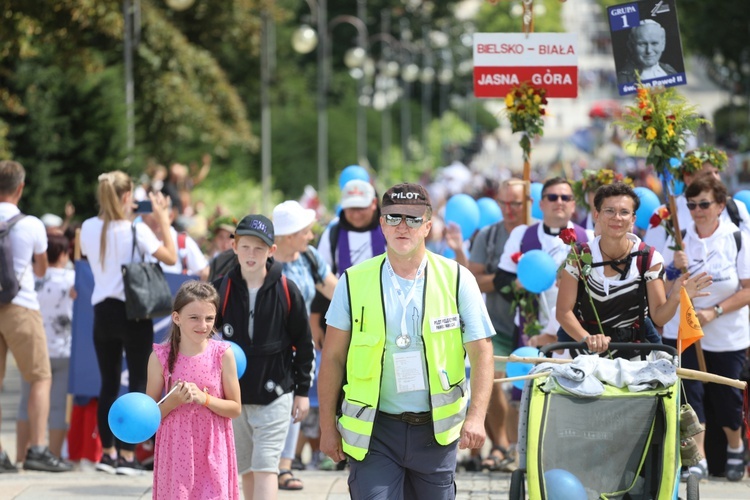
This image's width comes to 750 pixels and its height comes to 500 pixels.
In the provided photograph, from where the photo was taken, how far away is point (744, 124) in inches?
2361

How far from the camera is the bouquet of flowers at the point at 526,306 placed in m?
9.81

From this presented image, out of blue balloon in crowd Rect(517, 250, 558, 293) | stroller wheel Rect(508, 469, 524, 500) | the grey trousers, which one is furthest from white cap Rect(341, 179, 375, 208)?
the grey trousers

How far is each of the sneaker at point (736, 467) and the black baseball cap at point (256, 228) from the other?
12.4ft

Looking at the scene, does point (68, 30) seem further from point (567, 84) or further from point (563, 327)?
point (563, 327)

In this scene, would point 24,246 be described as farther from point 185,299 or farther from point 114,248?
point 185,299

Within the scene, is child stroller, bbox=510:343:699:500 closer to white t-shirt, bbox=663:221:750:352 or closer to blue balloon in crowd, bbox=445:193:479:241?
white t-shirt, bbox=663:221:750:352

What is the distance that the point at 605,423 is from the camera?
661cm

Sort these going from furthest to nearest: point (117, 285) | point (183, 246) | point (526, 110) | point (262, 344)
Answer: point (183, 246)
point (526, 110)
point (117, 285)
point (262, 344)

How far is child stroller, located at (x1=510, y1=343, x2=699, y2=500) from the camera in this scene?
6.51 metres

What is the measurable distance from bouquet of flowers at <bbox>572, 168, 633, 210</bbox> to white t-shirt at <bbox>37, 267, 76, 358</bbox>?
3.96 metres

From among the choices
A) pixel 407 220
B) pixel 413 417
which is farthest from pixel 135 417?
pixel 407 220

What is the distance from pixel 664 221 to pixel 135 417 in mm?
4382

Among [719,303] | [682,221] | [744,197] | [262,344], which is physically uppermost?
[744,197]

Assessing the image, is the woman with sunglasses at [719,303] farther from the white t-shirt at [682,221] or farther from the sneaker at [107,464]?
the sneaker at [107,464]
